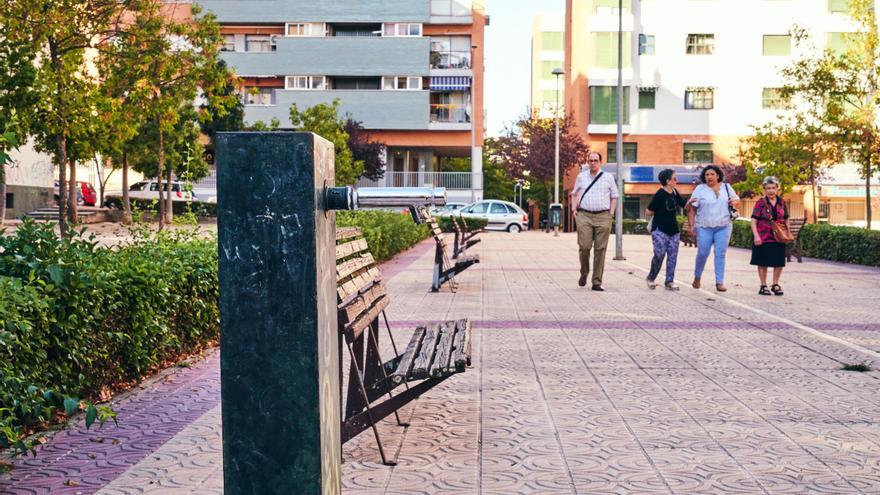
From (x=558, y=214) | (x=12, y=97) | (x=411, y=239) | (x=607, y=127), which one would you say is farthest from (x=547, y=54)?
(x=12, y=97)

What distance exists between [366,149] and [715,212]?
40.7 m

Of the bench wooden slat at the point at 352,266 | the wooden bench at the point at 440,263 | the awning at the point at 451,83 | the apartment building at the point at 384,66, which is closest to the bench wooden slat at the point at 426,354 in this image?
the bench wooden slat at the point at 352,266

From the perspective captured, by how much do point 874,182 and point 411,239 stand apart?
38.5 metres

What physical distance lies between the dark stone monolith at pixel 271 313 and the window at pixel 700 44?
5783 cm

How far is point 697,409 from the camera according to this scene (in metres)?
5.87

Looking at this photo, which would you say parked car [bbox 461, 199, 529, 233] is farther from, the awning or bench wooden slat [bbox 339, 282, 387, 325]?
bench wooden slat [bbox 339, 282, 387, 325]

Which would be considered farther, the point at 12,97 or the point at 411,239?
the point at 411,239

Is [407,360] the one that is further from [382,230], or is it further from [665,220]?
[382,230]

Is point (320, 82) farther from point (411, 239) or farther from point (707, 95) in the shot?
point (411, 239)

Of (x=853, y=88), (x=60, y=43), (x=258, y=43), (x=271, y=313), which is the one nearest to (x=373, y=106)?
(x=258, y=43)

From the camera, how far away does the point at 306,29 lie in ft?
191

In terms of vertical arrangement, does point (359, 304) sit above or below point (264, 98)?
below

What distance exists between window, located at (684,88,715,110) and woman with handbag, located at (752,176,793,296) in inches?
1793

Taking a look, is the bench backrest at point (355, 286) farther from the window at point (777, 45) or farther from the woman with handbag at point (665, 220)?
the window at point (777, 45)
